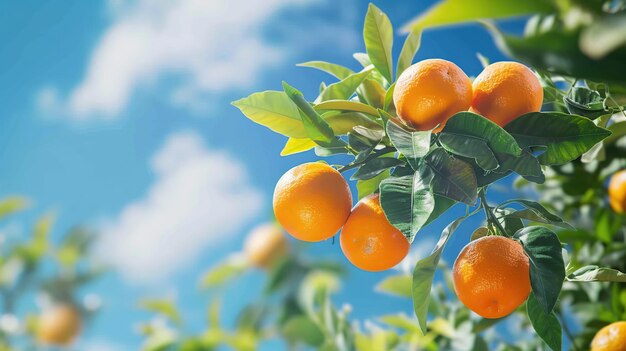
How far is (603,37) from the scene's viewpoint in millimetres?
487

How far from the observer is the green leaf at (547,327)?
3.07 feet

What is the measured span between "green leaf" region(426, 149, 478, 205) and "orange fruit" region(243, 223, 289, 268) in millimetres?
681

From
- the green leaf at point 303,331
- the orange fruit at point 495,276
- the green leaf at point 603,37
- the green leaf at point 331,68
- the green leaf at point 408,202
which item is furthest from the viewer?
the green leaf at point 303,331

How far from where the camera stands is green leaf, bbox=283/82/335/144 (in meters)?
0.92

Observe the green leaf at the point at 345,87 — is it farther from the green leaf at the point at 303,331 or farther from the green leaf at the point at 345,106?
the green leaf at the point at 303,331

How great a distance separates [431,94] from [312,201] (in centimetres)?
23

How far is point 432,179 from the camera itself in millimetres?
866

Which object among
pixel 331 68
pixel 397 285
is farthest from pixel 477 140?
pixel 397 285

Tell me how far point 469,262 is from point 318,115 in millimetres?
314

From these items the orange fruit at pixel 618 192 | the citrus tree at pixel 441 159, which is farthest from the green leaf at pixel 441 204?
the orange fruit at pixel 618 192

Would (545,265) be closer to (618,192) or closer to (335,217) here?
(335,217)

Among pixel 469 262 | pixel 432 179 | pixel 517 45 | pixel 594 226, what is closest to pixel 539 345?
pixel 594 226

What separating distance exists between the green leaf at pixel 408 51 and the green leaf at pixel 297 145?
205 millimetres

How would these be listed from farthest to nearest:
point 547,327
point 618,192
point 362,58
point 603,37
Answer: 1. point 618,192
2. point 362,58
3. point 547,327
4. point 603,37
